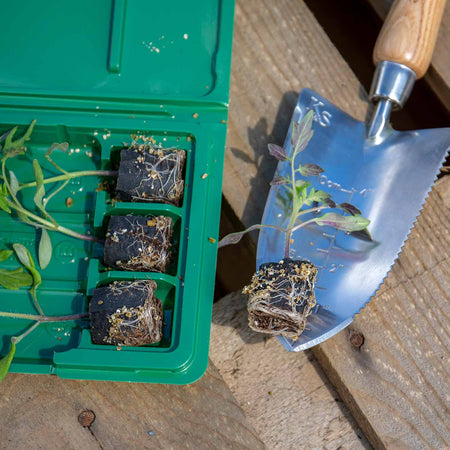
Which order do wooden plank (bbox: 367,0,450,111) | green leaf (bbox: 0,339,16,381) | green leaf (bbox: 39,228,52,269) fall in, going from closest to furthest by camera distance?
green leaf (bbox: 0,339,16,381) < green leaf (bbox: 39,228,52,269) < wooden plank (bbox: 367,0,450,111)

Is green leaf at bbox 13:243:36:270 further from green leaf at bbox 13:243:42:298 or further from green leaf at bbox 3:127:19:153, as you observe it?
green leaf at bbox 3:127:19:153

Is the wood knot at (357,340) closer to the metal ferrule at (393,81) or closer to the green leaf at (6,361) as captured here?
the metal ferrule at (393,81)

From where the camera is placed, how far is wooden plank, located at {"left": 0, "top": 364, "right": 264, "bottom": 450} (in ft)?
2.66

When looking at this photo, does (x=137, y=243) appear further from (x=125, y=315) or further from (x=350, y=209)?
(x=350, y=209)

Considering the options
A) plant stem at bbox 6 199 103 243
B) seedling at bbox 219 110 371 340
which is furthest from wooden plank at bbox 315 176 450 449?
plant stem at bbox 6 199 103 243

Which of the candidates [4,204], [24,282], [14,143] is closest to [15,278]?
Answer: [24,282]

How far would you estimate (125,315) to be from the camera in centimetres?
79

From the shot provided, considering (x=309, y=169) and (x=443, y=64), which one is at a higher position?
(x=443, y=64)

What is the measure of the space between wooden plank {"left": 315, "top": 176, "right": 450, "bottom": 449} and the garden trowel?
0.19ft

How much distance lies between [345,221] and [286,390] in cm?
30

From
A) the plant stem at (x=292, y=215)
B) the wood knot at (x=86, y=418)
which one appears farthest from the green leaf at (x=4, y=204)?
the plant stem at (x=292, y=215)

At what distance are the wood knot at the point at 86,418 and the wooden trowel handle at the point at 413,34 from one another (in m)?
0.78

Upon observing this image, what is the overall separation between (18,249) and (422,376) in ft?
2.29

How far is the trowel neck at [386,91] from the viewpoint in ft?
2.95
